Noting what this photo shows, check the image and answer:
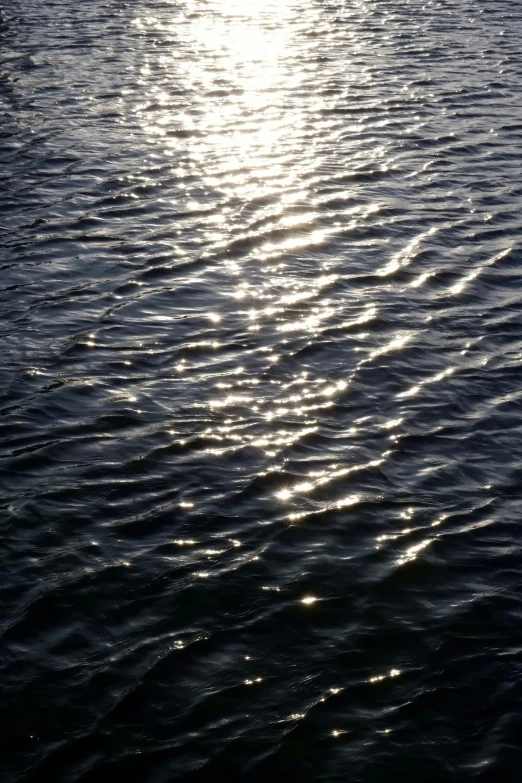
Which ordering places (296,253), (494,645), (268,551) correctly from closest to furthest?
(494,645)
(268,551)
(296,253)

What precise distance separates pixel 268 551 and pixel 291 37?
2250 centimetres

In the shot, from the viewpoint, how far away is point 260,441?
431 inches

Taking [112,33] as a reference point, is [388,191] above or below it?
below

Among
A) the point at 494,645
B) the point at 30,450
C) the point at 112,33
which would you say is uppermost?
the point at 112,33

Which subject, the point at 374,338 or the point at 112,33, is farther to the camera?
the point at 112,33

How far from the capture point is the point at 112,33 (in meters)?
28.6

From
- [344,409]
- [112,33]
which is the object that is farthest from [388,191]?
[112,33]

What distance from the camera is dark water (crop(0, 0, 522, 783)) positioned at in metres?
7.68

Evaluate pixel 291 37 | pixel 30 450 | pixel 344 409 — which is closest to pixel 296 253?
pixel 344 409

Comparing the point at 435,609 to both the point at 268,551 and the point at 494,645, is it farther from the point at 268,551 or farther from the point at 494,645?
the point at 268,551

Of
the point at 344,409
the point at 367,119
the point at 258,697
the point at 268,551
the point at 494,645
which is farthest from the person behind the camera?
the point at 367,119

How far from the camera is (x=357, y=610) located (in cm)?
873

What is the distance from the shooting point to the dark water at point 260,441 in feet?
25.2

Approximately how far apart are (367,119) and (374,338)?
9.85 meters
